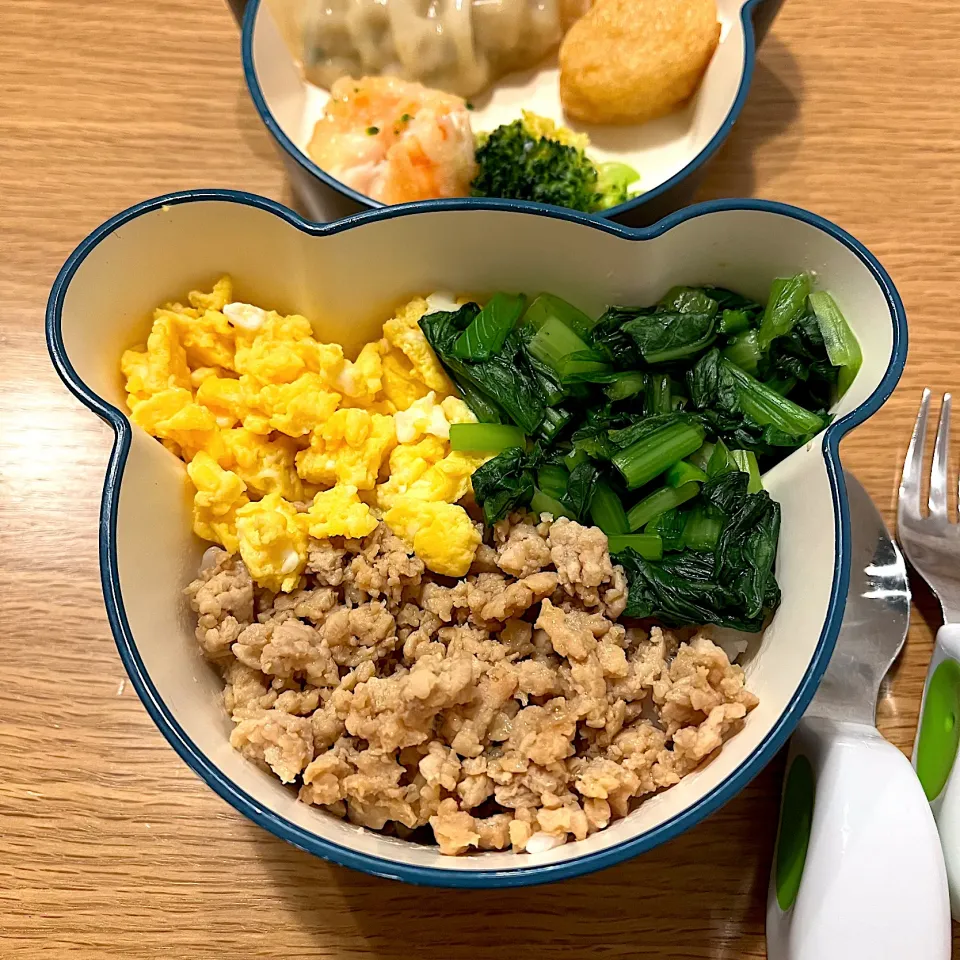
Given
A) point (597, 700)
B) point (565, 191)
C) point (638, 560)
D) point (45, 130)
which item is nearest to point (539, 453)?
point (638, 560)

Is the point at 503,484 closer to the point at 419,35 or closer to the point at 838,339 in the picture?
the point at 838,339

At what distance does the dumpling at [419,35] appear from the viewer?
6.24 feet

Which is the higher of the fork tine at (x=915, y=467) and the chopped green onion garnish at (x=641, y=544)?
the chopped green onion garnish at (x=641, y=544)

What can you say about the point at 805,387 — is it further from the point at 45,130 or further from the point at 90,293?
the point at 45,130

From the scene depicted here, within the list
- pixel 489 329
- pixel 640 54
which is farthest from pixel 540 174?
pixel 489 329

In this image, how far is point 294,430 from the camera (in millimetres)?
1404

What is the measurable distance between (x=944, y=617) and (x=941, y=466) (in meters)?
0.31

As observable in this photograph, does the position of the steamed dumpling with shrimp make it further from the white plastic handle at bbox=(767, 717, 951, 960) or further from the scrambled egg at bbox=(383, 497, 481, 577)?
the white plastic handle at bbox=(767, 717, 951, 960)

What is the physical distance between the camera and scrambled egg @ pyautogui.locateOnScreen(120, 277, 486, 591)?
4.39 feet

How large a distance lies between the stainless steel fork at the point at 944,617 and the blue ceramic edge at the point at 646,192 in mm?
679

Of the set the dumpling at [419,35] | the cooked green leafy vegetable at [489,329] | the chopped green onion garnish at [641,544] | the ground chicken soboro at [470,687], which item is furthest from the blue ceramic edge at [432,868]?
the dumpling at [419,35]

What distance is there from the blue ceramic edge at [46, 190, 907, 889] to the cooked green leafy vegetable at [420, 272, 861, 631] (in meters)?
0.13

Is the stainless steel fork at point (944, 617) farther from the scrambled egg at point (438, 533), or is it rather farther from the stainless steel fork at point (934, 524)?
the scrambled egg at point (438, 533)

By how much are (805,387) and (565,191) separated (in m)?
0.66
